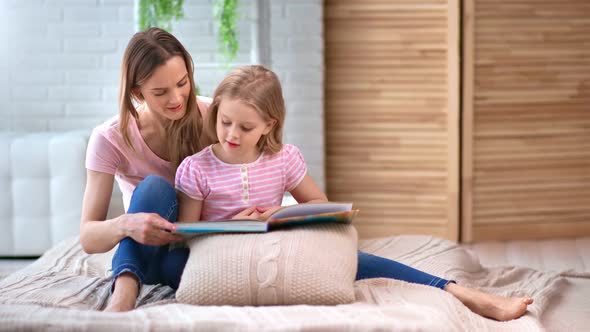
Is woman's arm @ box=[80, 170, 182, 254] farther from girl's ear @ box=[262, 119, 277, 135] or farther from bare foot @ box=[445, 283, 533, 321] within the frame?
bare foot @ box=[445, 283, 533, 321]

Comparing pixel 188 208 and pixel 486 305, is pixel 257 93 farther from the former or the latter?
pixel 486 305

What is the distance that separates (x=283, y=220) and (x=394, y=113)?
6.35 feet

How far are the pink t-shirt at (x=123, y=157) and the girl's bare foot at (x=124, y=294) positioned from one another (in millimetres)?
376

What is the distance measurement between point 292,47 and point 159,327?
219 centimetres

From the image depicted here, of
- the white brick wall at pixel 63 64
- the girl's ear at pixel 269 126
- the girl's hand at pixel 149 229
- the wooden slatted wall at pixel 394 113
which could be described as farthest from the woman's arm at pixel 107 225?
the wooden slatted wall at pixel 394 113

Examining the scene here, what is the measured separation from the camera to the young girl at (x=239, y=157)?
2.12 metres

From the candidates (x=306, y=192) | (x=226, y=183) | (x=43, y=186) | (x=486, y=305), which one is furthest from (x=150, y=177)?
(x=43, y=186)

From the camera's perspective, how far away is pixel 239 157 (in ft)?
7.21

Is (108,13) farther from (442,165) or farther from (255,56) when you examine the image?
(442,165)

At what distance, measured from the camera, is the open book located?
194cm

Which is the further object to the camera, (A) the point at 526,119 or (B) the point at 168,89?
(A) the point at 526,119

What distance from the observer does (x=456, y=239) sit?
386cm

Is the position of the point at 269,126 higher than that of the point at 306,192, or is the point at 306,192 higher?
the point at 269,126

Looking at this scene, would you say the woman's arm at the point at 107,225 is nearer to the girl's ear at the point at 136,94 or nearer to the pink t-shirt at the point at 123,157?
the pink t-shirt at the point at 123,157
